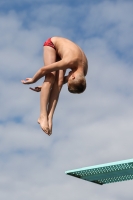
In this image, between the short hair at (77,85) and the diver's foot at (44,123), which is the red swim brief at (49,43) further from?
the diver's foot at (44,123)

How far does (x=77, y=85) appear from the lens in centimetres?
829

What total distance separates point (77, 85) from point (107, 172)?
197 inches

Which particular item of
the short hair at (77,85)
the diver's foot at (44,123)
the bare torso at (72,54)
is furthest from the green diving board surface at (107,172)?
the bare torso at (72,54)

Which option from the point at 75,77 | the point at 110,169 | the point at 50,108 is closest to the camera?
the point at 75,77

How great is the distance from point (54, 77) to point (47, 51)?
0.50 meters

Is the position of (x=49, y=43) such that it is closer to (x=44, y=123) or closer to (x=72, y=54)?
(x=72, y=54)

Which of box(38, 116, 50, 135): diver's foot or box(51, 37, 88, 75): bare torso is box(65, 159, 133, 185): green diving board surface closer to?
box(38, 116, 50, 135): diver's foot

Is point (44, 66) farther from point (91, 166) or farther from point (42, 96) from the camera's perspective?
point (91, 166)

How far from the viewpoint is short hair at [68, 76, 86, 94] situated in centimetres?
827

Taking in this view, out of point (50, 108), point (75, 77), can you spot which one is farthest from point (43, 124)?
point (75, 77)

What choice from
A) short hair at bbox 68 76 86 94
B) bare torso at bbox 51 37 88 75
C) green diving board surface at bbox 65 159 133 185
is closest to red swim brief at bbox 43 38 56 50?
bare torso at bbox 51 37 88 75

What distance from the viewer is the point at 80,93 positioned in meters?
8.47

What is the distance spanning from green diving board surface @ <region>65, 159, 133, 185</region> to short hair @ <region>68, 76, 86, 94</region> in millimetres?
4021

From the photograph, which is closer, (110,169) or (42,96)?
(42,96)
